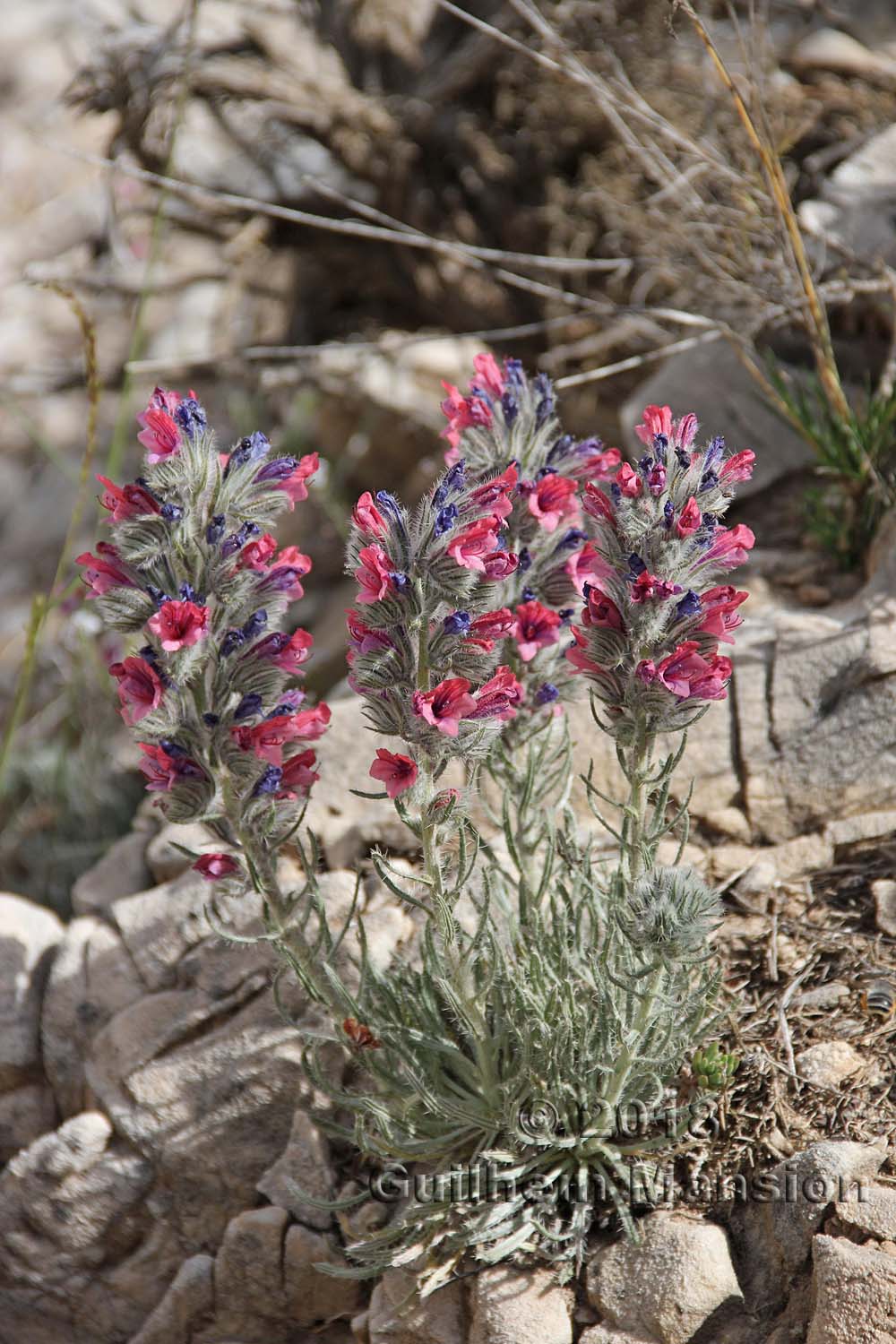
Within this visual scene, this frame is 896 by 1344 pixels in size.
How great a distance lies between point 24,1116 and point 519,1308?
2101mm

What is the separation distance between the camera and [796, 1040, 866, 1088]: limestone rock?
3182 mm

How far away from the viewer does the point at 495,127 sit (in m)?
7.25

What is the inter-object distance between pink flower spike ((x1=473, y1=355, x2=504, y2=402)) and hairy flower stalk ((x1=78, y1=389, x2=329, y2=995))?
579 mm

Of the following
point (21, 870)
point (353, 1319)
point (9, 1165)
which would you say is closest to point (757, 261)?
point (353, 1319)

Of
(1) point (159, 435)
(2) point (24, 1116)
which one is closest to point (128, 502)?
(1) point (159, 435)

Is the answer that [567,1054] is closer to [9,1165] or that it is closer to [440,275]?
[9,1165]

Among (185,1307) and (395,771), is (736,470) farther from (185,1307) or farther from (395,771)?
(185,1307)

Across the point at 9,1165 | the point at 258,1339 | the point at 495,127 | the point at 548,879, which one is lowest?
the point at 258,1339

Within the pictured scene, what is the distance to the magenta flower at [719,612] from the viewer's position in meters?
2.63

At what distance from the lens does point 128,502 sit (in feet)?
8.71

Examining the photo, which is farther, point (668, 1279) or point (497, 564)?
point (668, 1279)

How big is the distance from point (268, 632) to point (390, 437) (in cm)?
497

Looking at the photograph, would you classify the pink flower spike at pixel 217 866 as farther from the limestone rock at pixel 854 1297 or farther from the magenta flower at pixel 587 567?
the limestone rock at pixel 854 1297

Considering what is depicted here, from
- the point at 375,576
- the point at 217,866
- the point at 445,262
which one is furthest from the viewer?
the point at 445,262
